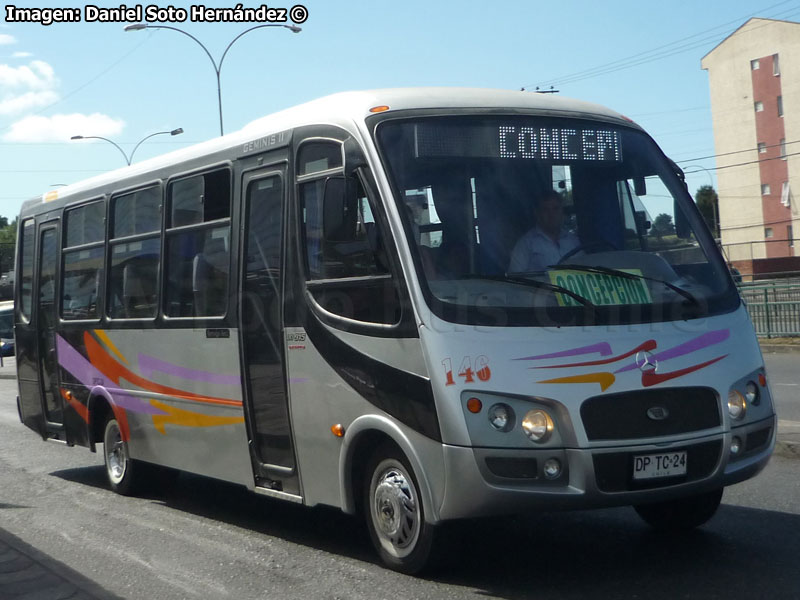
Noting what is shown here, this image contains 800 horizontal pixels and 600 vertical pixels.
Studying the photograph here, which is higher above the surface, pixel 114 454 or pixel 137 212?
pixel 137 212

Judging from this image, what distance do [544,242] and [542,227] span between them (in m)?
0.11

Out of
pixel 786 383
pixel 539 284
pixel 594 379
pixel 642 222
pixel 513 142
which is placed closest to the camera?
pixel 594 379

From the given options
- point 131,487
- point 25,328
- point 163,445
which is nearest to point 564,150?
point 163,445

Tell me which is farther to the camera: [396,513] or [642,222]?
[642,222]

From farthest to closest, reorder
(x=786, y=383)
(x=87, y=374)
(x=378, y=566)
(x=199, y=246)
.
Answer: (x=786, y=383) < (x=87, y=374) < (x=199, y=246) < (x=378, y=566)

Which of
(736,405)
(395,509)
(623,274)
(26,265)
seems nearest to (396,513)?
(395,509)

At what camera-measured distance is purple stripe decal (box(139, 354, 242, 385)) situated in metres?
A: 8.38

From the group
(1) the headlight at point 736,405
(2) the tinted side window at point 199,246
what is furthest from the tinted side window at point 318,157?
(1) the headlight at point 736,405

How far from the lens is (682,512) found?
715 cm

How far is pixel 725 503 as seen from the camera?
8000 mm

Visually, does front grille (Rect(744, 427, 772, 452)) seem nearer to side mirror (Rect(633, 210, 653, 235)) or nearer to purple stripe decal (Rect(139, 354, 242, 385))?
side mirror (Rect(633, 210, 653, 235))

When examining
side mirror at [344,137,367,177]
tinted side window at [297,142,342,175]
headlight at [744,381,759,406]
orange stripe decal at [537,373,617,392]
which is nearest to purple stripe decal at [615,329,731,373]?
orange stripe decal at [537,373,617,392]

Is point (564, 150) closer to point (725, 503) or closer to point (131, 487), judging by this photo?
point (725, 503)

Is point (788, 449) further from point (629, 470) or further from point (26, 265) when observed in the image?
point (26, 265)
